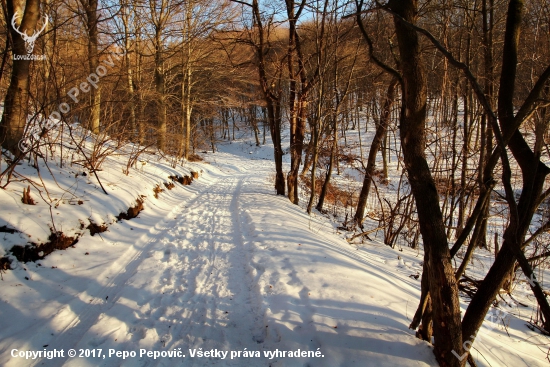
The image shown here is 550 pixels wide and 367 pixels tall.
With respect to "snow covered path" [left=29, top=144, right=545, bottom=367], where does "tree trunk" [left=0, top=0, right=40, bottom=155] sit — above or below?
above

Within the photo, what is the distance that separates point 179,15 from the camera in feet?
51.0

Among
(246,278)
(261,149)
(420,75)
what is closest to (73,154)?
(246,278)

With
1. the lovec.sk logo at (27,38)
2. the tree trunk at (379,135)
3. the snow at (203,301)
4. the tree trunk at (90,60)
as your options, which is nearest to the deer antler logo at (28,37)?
the lovec.sk logo at (27,38)

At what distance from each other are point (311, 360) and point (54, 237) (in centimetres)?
406

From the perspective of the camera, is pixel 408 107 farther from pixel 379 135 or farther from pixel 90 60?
pixel 90 60

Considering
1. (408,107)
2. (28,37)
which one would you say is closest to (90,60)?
(28,37)

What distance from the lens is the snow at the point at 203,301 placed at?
255 cm

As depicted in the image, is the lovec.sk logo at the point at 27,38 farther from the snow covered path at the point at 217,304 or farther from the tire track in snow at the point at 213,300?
the tire track in snow at the point at 213,300

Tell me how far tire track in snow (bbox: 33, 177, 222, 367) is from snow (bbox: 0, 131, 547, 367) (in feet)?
0.05

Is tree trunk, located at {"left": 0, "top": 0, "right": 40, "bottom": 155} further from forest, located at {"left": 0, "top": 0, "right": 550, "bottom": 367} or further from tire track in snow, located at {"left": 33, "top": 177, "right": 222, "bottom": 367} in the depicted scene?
tire track in snow, located at {"left": 33, "top": 177, "right": 222, "bottom": 367}

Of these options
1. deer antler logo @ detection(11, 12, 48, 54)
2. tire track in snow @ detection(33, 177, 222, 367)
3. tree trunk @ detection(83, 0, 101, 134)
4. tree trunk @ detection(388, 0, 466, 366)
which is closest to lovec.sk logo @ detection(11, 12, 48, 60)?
deer antler logo @ detection(11, 12, 48, 54)

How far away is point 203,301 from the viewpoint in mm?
3383

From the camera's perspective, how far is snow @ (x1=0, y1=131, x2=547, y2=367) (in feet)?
8.38

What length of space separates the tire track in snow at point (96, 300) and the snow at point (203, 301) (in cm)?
1
